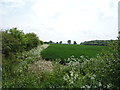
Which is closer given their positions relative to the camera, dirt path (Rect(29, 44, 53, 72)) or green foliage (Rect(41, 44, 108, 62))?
dirt path (Rect(29, 44, 53, 72))

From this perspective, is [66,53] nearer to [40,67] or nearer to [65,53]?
[65,53]

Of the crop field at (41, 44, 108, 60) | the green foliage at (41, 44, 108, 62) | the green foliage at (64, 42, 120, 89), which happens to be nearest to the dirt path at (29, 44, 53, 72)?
the green foliage at (41, 44, 108, 62)

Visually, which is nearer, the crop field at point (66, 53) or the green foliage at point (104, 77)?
the green foliage at point (104, 77)

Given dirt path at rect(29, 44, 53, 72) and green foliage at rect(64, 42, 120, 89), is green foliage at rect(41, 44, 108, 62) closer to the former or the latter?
dirt path at rect(29, 44, 53, 72)

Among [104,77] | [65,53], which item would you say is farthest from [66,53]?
[104,77]

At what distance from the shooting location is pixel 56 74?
443 centimetres

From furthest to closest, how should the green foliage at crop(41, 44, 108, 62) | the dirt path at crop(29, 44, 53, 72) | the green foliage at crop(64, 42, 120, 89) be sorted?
the green foliage at crop(41, 44, 108, 62)
the dirt path at crop(29, 44, 53, 72)
the green foliage at crop(64, 42, 120, 89)

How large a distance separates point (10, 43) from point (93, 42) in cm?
1704

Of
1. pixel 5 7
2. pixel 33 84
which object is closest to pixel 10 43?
pixel 5 7

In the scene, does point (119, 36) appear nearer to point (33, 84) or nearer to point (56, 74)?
point (56, 74)

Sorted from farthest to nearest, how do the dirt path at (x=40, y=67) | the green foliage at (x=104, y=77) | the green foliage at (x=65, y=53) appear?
1. the green foliage at (x=65, y=53)
2. the dirt path at (x=40, y=67)
3. the green foliage at (x=104, y=77)

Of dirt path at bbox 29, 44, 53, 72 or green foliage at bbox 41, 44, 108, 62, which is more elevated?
green foliage at bbox 41, 44, 108, 62

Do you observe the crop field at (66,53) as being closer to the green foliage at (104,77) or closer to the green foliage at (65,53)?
the green foliage at (65,53)

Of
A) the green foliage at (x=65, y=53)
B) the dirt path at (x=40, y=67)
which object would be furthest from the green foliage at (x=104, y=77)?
the green foliage at (x=65, y=53)
